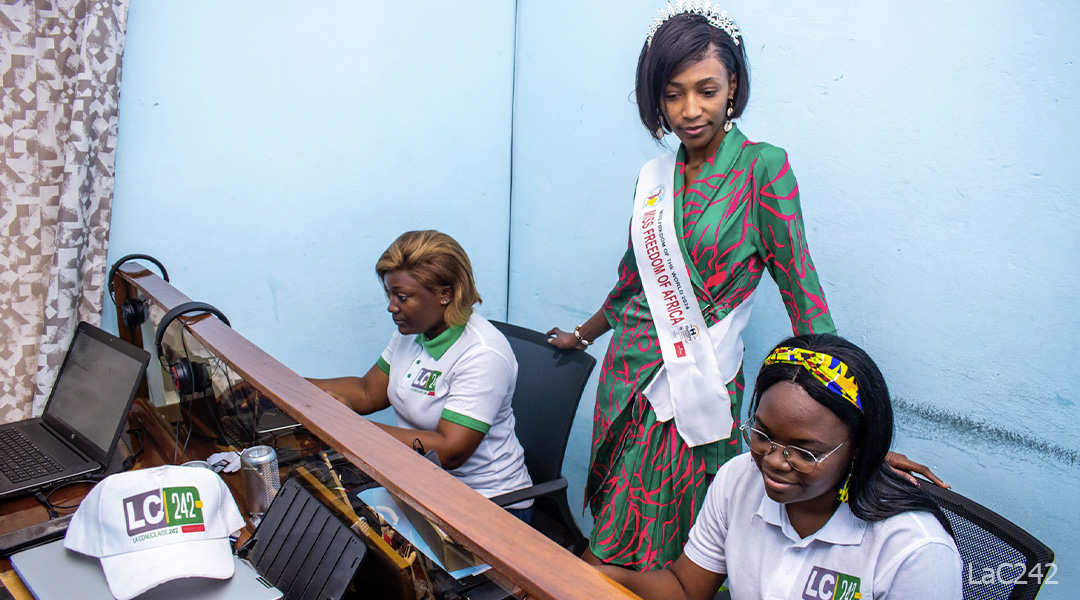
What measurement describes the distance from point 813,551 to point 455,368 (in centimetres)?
92

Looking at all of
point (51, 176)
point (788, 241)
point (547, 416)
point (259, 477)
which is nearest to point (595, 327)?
point (547, 416)

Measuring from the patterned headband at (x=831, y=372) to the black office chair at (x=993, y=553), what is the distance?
0.94ft

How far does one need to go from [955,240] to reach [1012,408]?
1.21ft

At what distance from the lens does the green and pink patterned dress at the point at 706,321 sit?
1.36m

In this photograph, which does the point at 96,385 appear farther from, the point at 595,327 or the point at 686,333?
the point at 686,333

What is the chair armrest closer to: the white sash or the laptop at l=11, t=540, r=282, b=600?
the white sash

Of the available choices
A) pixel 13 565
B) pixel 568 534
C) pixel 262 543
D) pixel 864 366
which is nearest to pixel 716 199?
pixel 864 366

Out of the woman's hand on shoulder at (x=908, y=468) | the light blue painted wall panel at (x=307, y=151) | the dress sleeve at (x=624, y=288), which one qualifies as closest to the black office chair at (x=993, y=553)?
the woman's hand on shoulder at (x=908, y=468)

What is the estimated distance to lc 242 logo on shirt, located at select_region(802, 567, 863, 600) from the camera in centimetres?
105

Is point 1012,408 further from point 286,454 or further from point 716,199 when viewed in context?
point 286,454

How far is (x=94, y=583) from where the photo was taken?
3.37ft

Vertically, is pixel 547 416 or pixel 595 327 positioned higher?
pixel 595 327

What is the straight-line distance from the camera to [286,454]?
1.28 metres

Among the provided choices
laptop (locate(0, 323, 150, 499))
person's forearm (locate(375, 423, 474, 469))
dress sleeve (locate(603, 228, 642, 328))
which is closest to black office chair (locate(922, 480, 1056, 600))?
dress sleeve (locate(603, 228, 642, 328))
